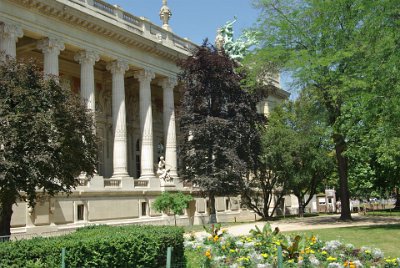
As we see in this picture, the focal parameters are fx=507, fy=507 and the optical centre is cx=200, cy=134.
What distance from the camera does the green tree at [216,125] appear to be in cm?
3422

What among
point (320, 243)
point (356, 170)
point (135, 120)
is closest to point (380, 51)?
point (320, 243)

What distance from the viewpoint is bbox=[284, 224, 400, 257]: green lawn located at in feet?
56.4

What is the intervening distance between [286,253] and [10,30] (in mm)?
23082

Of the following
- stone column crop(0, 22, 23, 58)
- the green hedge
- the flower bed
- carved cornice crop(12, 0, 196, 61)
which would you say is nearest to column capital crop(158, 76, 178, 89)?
carved cornice crop(12, 0, 196, 61)

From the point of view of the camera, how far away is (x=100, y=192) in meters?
33.1

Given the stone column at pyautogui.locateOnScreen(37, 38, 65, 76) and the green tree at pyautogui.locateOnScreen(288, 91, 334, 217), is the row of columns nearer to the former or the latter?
the stone column at pyautogui.locateOnScreen(37, 38, 65, 76)

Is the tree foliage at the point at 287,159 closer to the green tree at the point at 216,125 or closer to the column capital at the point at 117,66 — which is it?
the green tree at the point at 216,125

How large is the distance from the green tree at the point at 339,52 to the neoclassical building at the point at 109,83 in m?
11.1

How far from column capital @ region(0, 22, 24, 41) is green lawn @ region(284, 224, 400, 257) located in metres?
20.4

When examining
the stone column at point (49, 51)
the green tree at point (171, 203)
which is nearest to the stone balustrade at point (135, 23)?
the stone column at point (49, 51)

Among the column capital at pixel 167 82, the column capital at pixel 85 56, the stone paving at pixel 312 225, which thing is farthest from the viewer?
the column capital at pixel 167 82

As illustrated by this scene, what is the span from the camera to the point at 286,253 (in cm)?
1266

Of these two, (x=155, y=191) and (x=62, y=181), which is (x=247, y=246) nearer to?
(x=62, y=181)

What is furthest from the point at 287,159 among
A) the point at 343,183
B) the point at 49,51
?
the point at 49,51
